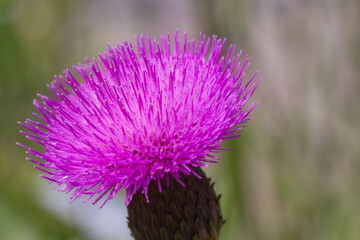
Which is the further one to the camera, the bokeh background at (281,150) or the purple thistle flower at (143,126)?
the bokeh background at (281,150)

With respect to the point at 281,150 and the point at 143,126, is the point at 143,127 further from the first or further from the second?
the point at 281,150

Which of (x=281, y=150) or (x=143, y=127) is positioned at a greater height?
(x=281, y=150)

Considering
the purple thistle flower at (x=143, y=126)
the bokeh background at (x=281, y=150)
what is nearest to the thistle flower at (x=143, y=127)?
the purple thistle flower at (x=143, y=126)

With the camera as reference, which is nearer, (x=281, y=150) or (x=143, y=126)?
(x=143, y=126)

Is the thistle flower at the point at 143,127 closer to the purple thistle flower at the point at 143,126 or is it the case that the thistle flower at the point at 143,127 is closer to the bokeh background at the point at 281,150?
the purple thistle flower at the point at 143,126

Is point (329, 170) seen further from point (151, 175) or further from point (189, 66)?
point (151, 175)

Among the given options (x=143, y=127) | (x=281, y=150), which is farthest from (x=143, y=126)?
(x=281, y=150)

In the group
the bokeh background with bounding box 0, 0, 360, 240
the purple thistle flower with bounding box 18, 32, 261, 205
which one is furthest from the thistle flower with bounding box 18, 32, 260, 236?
the bokeh background with bounding box 0, 0, 360, 240

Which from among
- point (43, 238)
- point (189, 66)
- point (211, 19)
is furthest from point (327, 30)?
point (43, 238)
